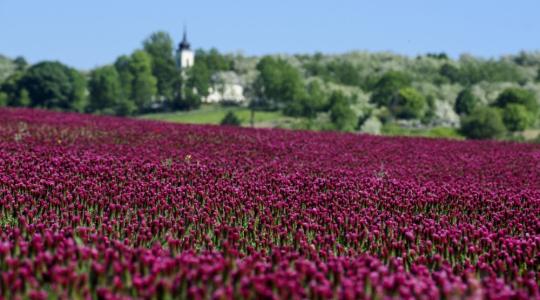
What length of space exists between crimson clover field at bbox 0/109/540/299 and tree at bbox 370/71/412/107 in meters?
93.4

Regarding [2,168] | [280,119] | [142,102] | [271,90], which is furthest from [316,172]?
[142,102]

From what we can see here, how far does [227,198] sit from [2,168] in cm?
384

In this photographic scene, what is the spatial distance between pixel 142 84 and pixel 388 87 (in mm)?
40396

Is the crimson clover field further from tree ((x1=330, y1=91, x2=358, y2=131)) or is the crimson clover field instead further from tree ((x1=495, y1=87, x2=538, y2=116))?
tree ((x1=495, y1=87, x2=538, y2=116))

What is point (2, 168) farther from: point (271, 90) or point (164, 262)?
point (271, 90)

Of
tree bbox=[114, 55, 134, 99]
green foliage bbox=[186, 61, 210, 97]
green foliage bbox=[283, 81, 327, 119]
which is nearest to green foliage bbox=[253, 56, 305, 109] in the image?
green foliage bbox=[283, 81, 327, 119]

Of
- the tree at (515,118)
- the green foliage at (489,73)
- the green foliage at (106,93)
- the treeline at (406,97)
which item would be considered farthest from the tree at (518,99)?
the green foliage at (106,93)

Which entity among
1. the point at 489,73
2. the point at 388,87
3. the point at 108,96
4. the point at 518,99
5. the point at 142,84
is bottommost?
the point at 108,96

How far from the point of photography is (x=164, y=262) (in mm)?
5656

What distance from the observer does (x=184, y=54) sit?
169750mm

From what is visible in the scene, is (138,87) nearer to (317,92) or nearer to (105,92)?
(105,92)

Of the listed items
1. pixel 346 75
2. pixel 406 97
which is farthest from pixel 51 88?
pixel 406 97

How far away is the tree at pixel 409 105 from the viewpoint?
101500mm

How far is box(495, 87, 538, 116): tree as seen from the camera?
94688mm
